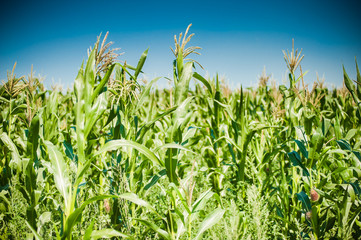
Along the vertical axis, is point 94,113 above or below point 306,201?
above

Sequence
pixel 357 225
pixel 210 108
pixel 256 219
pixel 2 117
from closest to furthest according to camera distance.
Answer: pixel 256 219, pixel 357 225, pixel 2 117, pixel 210 108

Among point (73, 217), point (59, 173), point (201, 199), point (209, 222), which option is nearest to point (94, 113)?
point (59, 173)

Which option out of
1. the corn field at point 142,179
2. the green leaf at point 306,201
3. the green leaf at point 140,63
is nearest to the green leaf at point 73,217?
the corn field at point 142,179

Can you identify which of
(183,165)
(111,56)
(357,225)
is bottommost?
(357,225)

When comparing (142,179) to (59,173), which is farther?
(142,179)

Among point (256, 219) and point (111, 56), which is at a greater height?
point (111, 56)

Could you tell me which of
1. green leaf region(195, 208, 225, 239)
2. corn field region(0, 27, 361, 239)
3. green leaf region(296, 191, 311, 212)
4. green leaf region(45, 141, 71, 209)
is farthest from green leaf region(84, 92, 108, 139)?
green leaf region(296, 191, 311, 212)

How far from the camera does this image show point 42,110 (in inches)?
85.0

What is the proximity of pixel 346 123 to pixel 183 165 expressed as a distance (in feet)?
10.4

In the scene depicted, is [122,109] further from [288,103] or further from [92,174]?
[288,103]

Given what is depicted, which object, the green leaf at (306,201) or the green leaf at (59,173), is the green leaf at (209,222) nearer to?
Result: the green leaf at (306,201)

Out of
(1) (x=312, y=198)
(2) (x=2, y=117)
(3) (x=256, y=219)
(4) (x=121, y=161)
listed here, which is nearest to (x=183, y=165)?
(4) (x=121, y=161)

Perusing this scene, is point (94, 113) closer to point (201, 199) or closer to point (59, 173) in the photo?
point (59, 173)

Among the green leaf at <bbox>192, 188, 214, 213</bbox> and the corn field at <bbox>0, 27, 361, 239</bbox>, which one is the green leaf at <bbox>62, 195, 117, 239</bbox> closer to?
the corn field at <bbox>0, 27, 361, 239</bbox>
